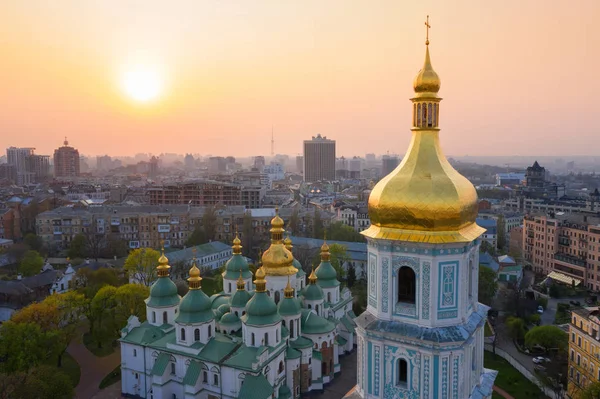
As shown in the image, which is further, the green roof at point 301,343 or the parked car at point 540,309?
the parked car at point 540,309

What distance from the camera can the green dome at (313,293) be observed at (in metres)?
25.5

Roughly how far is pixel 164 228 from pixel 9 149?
488ft

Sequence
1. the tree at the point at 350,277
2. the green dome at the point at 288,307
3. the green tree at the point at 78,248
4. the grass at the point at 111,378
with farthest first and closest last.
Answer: the green tree at the point at 78,248 → the tree at the point at 350,277 → the grass at the point at 111,378 → the green dome at the point at 288,307

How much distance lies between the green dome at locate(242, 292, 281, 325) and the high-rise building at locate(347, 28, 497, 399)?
10066 mm

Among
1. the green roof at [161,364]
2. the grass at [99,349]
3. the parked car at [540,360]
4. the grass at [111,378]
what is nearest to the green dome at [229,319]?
the green roof at [161,364]

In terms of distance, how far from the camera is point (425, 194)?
34.3 feet

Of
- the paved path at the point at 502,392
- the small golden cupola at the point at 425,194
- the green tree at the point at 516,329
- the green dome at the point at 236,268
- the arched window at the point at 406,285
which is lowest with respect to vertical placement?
the paved path at the point at 502,392

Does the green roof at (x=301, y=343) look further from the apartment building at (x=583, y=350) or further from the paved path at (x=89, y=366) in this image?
the apartment building at (x=583, y=350)

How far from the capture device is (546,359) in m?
27.5

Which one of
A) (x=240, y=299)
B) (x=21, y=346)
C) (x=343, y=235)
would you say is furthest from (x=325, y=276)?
(x=343, y=235)

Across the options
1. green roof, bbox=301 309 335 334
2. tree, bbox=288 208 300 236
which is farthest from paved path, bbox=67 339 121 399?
tree, bbox=288 208 300 236

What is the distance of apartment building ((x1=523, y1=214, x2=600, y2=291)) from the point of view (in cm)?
4309

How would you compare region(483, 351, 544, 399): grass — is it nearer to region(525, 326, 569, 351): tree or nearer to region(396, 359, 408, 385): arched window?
region(525, 326, 569, 351): tree

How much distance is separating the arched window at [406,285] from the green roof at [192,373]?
1317 cm
